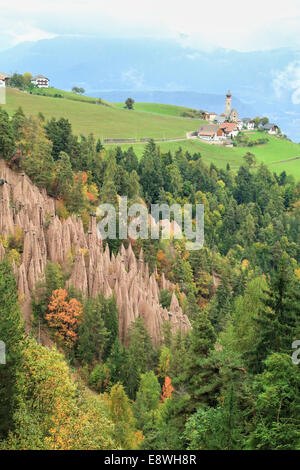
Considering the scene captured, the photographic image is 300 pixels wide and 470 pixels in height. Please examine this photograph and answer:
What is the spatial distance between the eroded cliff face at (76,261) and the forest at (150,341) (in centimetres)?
137

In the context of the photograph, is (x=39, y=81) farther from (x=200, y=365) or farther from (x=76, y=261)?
(x=200, y=365)

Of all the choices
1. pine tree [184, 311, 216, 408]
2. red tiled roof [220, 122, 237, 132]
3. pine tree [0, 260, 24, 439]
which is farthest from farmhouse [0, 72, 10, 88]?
pine tree [184, 311, 216, 408]

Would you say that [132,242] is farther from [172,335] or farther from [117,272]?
[172,335]

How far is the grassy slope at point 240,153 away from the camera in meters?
148

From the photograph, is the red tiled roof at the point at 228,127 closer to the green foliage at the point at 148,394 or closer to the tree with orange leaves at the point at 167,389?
the tree with orange leaves at the point at 167,389

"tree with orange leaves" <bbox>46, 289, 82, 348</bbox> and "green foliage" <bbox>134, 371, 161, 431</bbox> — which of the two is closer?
"green foliage" <bbox>134, 371, 161, 431</bbox>

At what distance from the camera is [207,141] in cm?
16762

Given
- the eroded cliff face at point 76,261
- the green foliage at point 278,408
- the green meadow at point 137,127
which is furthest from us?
the green meadow at point 137,127

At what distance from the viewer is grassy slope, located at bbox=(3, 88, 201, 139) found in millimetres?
139500

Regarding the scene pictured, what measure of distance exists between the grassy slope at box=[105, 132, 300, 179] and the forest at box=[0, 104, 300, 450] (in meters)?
37.3

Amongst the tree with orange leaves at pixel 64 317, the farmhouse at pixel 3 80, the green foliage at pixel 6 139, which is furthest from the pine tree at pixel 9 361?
the farmhouse at pixel 3 80

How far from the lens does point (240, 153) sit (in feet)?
542

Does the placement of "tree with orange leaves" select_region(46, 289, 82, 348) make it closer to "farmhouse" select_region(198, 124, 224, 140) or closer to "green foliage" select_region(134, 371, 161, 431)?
"green foliage" select_region(134, 371, 161, 431)
